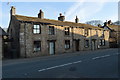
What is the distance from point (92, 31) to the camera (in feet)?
98.6

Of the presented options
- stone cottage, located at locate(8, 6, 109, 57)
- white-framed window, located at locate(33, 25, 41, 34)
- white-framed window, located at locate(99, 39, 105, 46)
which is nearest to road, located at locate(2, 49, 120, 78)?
stone cottage, located at locate(8, 6, 109, 57)

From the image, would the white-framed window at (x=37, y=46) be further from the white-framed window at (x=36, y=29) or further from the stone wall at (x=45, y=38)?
the white-framed window at (x=36, y=29)

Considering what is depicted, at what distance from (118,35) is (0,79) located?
135 feet

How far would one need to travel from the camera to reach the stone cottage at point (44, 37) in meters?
18.7

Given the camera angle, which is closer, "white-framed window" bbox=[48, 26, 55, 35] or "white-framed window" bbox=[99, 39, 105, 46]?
"white-framed window" bbox=[48, 26, 55, 35]

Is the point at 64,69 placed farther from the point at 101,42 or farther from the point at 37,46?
the point at 101,42

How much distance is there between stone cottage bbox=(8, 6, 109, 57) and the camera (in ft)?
61.2

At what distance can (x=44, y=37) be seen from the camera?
20641 millimetres

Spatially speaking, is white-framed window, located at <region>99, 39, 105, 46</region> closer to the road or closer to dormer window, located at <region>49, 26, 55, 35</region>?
dormer window, located at <region>49, 26, 55, 35</region>

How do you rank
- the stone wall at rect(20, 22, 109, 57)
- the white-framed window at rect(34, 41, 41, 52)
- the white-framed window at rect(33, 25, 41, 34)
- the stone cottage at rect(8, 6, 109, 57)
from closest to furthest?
the stone wall at rect(20, 22, 109, 57) < the stone cottage at rect(8, 6, 109, 57) < the white-framed window at rect(34, 41, 41, 52) < the white-framed window at rect(33, 25, 41, 34)

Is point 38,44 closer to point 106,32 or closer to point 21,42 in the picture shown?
point 21,42

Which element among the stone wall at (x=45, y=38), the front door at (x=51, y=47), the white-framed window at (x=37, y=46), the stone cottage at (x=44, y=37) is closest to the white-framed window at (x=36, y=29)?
the stone cottage at (x=44, y=37)

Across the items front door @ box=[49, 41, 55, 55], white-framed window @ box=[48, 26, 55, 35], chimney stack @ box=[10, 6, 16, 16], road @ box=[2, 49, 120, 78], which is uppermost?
chimney stack @ box=[10, 6, 16, 16]

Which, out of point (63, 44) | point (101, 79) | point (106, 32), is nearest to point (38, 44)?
point (63, 44)
